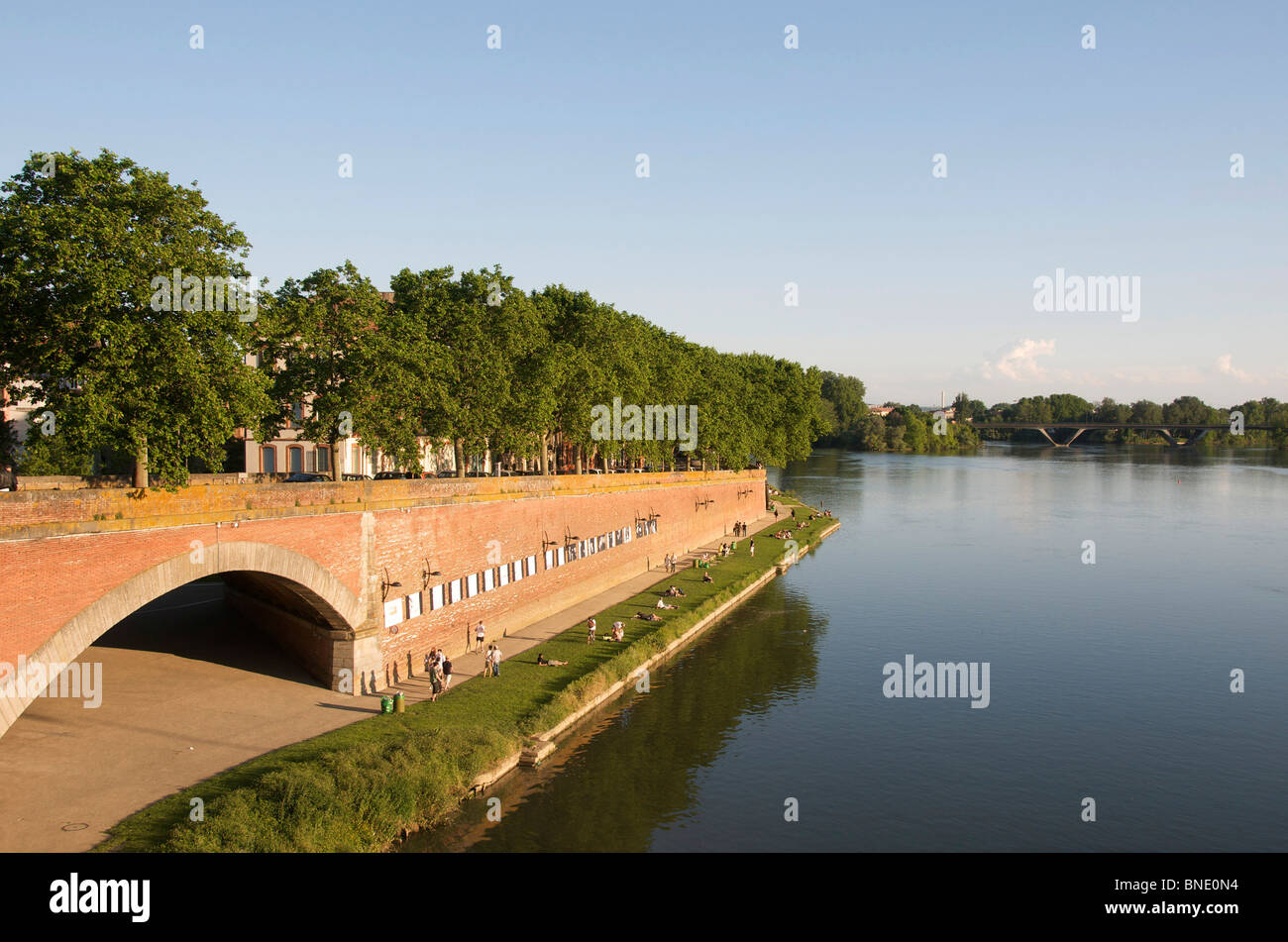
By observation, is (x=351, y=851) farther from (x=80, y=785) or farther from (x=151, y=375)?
(x=151, y=375)

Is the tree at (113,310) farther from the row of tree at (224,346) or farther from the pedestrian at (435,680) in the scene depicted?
the pedestrian at (435,680)

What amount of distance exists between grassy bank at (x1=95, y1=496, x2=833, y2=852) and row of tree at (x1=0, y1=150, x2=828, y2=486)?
9.24 m

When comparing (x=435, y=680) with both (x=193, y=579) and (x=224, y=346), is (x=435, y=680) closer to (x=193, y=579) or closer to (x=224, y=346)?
(x=193, y=579)

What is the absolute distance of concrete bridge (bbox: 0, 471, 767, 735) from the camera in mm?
21250

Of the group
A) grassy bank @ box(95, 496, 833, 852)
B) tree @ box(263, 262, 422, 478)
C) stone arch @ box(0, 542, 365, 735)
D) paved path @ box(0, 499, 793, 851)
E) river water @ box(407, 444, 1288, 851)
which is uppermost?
tree @ box(263, 262, 422, 478)

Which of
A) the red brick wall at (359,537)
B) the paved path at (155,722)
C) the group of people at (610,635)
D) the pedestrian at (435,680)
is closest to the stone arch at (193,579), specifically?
the red brick wall at (359,537)

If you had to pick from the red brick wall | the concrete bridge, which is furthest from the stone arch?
the red brick wall

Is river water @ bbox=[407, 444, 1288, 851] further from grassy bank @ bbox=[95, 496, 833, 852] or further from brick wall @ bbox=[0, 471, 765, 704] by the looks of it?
brick wall @ bbox=[0, 471, 765, 704]

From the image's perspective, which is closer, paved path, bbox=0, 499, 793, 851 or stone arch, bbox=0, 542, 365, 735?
paved path, bbox=0, 499, 793, 851

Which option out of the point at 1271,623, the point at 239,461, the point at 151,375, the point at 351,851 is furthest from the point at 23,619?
the point at 1271,623

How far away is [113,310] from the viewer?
81.9ft

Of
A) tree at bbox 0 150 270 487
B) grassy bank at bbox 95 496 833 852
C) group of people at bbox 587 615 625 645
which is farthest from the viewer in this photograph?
group of people at bbox 587 615 625 645
